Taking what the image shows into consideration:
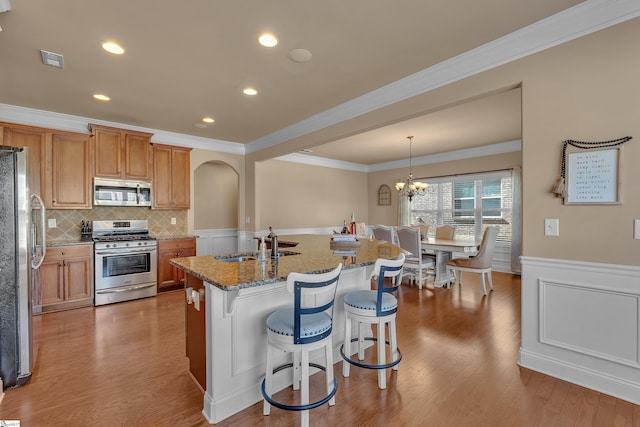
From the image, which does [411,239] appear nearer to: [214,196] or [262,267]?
[262,267]

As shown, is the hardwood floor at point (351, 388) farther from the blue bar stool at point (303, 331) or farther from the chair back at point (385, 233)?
the chair back at point (385, 233)

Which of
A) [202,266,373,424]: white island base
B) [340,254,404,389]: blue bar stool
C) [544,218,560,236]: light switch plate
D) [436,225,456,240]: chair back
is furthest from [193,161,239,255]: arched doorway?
[544,218,560,236]: light switch plate

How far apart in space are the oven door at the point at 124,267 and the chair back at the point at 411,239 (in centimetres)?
401

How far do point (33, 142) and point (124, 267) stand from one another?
2.00 m

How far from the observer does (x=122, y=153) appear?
4.50 meters

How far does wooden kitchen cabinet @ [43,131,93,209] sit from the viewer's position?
3.99m

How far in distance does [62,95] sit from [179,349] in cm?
325

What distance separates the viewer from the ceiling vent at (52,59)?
259cm

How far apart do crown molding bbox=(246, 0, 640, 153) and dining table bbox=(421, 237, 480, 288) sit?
8.63ft

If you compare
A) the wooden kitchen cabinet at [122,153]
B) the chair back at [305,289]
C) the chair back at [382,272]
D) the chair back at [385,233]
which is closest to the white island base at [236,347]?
the chair back at [305,289]

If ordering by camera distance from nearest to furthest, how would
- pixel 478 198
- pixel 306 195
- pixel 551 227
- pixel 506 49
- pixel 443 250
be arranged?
pixel 551 227, pixel 506 49, pixel 443 250, pixel 478 198, pixel 306 195

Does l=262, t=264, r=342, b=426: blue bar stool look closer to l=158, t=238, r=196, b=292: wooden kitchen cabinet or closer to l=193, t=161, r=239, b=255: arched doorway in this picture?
l=158, t=238, r=196, b=292: wooden kitchen cabinet

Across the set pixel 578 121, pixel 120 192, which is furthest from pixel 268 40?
pixel 120 192

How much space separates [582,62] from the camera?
6.97 feet
